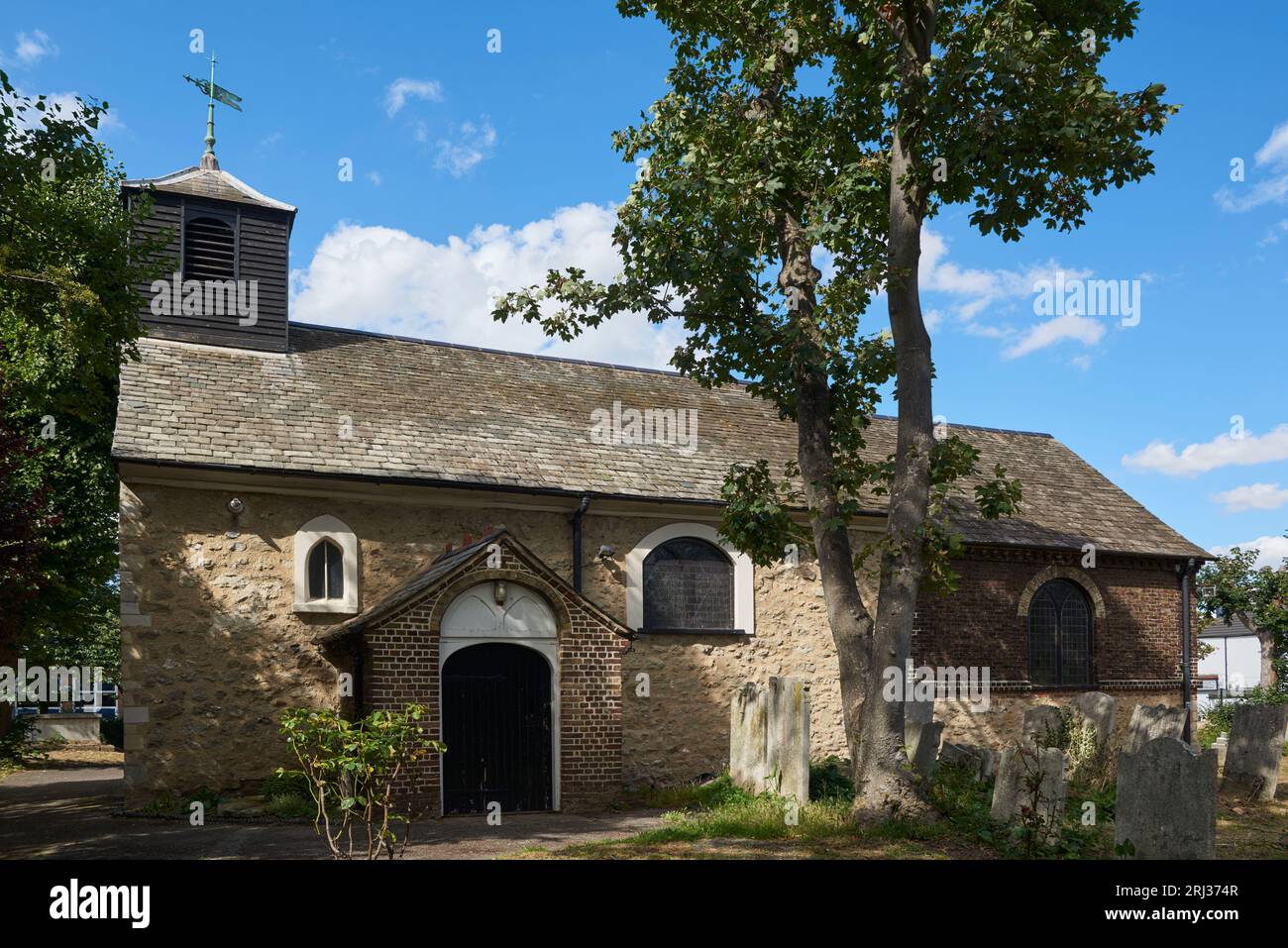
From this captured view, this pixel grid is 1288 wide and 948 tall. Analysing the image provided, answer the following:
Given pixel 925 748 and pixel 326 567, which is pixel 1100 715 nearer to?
pixel 925 748

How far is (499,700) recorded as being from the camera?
51.8 feet

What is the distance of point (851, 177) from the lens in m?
13.1

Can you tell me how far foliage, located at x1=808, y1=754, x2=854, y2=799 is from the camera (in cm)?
1409

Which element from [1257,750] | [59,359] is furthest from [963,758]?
[59,359]

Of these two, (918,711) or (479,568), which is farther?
(918,711)

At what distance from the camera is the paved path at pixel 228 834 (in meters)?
11.5

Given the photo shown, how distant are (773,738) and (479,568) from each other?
4676mm

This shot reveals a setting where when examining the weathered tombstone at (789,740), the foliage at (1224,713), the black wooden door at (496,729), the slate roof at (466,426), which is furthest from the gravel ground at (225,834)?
the foliage at (1224,713)

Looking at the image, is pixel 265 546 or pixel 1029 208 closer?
pixel 1029 208

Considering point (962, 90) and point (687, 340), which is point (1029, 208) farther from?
point (687, 340)

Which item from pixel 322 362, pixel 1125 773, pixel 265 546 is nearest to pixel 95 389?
pixel 265 546

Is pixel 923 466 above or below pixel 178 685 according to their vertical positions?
above
